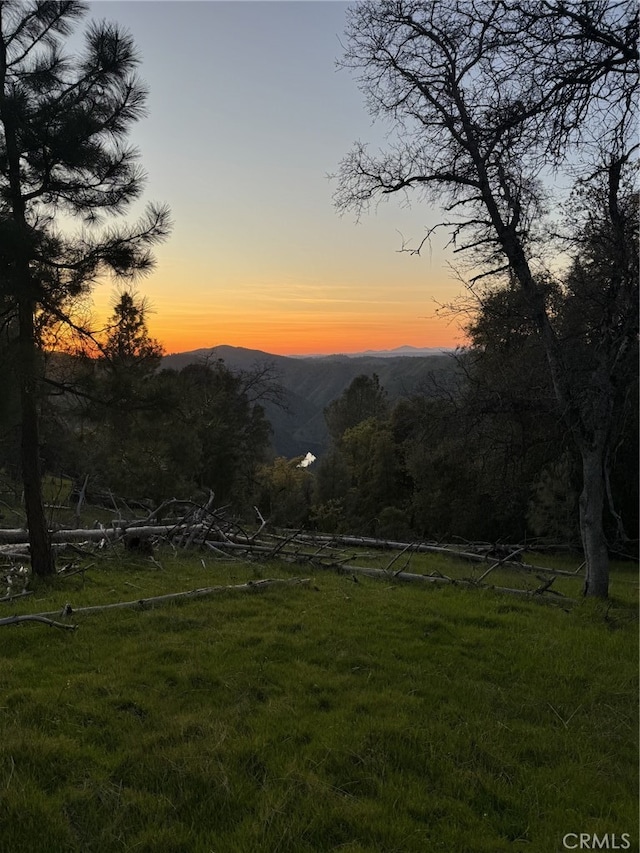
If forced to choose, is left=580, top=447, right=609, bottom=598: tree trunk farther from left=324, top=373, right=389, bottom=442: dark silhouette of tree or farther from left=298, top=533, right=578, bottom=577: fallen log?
left=324, top=373, right=389, bottom=442: dark silhouette of tree

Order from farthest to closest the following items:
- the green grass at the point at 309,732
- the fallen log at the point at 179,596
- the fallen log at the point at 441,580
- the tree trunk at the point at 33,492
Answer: the fallen log at the point at 441,580
the tree trunk at the point at 33,492
the fallen log at the point at 179,596
the green grass at the point at 309,732

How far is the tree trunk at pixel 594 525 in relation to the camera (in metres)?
10.2


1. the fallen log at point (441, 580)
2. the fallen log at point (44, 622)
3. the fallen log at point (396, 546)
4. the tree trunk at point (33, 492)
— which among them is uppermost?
the tree trunk at point (33, 492)

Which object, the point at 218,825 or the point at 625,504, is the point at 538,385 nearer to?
the point at 218,825

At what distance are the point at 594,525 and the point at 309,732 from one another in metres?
7.88

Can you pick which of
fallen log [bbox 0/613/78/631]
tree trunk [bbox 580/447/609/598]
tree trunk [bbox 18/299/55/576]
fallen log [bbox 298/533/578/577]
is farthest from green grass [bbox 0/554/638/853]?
fallen log [bbox 298/533/578/577]

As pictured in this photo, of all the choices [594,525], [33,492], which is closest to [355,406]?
[594,525]

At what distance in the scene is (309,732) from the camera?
4.36 meters

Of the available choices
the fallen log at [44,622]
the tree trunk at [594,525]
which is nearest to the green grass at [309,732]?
the fallen log at [44,622]

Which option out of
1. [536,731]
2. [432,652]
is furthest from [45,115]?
[536,731]

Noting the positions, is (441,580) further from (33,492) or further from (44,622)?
(33,492)

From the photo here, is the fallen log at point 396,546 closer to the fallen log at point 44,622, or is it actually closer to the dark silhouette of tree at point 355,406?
the fallen log at point 44,622

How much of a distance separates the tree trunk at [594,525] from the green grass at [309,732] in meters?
2.91

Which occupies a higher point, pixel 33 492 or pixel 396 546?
pixel 33 492
